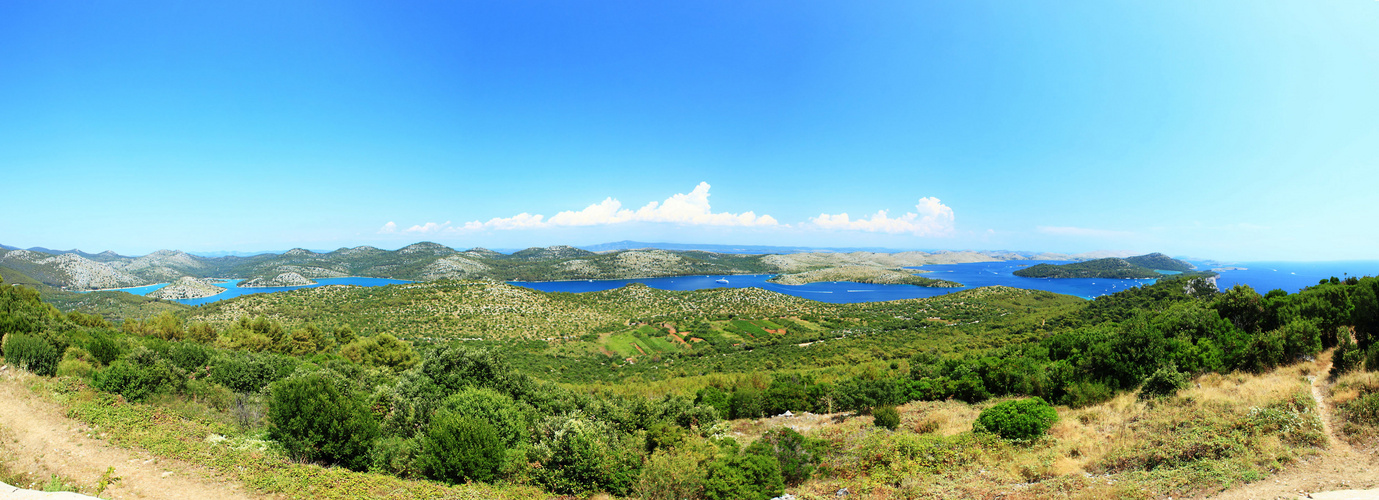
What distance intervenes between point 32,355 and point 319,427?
2064cm

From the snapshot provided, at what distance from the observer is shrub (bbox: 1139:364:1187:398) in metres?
20.5

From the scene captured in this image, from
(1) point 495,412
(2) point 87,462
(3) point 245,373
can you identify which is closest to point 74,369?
(3) point 245,373

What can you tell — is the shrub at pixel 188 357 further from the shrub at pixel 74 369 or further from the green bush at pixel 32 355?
the green bush at pixel 32 355

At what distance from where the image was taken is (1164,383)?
21438 millimetres

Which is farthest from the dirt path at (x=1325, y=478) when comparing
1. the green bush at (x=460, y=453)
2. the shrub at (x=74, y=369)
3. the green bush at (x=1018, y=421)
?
the shrub at (x=74, y=369)

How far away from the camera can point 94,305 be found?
111 meters

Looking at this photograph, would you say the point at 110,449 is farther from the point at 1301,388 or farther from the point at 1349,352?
the point at 1349,352

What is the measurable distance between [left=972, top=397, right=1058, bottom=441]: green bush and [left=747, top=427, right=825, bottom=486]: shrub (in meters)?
7.05

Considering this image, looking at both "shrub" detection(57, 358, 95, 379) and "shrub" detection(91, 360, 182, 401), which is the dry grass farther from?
"shrub" detection(57, 358, 95, 379)

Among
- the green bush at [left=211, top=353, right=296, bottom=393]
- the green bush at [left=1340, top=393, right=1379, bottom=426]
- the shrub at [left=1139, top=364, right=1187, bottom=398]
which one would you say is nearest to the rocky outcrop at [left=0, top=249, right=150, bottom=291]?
the green bush at [left=211, top=353, right=296, bottom=393]

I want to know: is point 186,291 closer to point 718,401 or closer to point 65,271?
point 65,271

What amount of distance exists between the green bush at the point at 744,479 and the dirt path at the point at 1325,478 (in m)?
10.2

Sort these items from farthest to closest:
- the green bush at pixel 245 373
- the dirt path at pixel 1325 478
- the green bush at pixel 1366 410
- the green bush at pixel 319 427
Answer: the green bush at pixel 245 373 < the green bush at pixel 319 427 < the green bush at pixel 1366 410 < the dirt path at pixel 1325 478

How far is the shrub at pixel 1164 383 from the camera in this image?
67.3 ft
